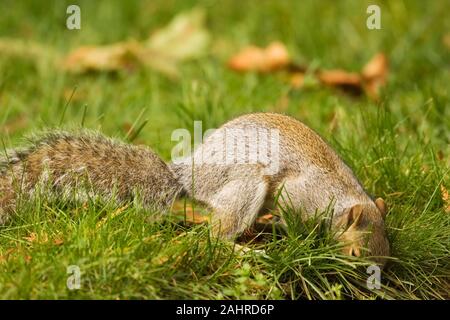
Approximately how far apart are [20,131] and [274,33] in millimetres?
2795

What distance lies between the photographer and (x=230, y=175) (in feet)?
12.1

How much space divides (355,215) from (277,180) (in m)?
0.39

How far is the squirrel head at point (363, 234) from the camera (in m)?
3.48

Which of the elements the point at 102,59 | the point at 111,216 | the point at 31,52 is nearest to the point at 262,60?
the point at 102,59

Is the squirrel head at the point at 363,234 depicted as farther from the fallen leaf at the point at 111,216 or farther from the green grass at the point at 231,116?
the fallen leaf at the point at 111,216

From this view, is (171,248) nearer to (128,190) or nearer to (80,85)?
(128,190)

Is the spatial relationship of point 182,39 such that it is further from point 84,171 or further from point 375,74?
point 84,171

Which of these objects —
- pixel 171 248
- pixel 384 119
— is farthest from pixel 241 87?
pixel 171 248

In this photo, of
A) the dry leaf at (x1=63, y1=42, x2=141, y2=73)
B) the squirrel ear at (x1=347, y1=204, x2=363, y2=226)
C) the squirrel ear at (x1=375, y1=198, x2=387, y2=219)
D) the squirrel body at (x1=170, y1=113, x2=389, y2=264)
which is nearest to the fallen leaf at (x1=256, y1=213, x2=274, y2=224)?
the squirrel body at (x1=170, y1=113, x2=389, y2=264)

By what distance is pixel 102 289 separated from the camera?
3.06 metres

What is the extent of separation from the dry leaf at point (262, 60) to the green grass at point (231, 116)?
114mm

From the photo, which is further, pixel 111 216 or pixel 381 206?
pixel 381 206

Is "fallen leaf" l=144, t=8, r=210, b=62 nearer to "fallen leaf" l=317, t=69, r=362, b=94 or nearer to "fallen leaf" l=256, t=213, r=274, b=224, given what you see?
"fallen leaf" l=317, t=69, r=362, b=94

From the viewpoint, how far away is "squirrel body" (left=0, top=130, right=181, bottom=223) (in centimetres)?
363
